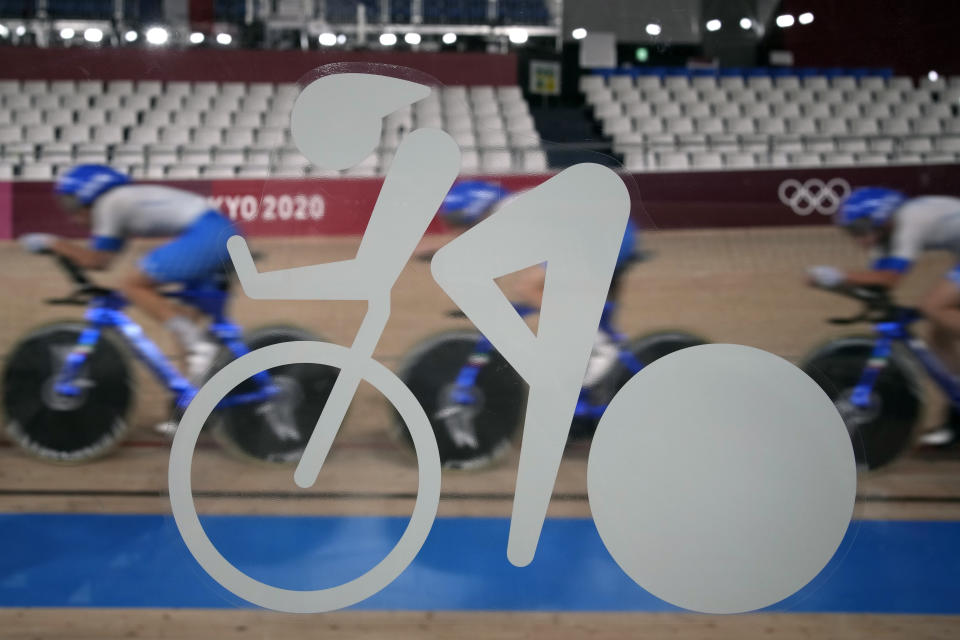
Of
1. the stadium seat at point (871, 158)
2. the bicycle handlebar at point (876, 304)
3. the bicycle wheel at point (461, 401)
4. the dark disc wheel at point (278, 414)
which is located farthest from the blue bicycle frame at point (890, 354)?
the dark disc wheel at point (278, 414)

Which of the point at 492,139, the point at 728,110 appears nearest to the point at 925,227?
the point at 728,110

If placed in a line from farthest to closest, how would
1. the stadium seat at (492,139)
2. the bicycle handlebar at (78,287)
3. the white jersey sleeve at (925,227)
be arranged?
the bicycle handlebar at (78,287), the white jersey sleeve at (925,227), the stadium seat at (492,139)

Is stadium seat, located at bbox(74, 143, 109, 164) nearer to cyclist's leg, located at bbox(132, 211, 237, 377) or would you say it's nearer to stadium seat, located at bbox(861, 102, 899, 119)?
cyclist's leg, located at bbox(132, 211, 237, 377)

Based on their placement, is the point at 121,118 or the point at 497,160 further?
the point at 121,118

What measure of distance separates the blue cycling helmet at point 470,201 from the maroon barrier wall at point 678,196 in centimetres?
3

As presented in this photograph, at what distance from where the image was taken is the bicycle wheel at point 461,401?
191cm

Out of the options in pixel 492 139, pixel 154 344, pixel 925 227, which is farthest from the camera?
pixel 154 344

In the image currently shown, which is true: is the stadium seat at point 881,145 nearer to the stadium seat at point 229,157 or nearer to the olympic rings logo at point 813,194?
the olympic rings logo at point 813,194

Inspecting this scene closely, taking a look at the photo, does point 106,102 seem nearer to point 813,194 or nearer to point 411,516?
point 411,516

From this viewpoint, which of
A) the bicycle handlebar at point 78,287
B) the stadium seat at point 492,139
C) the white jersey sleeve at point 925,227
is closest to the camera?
the stadium seat at point 492,139

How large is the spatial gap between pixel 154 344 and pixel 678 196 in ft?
4.56

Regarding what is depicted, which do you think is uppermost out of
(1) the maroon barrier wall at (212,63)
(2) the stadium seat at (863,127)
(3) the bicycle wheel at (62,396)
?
(1) the maroon barrier wall at (212,63)

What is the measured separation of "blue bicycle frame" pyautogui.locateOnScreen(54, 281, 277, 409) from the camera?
1.93 meters

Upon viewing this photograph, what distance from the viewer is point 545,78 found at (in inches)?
75.3
